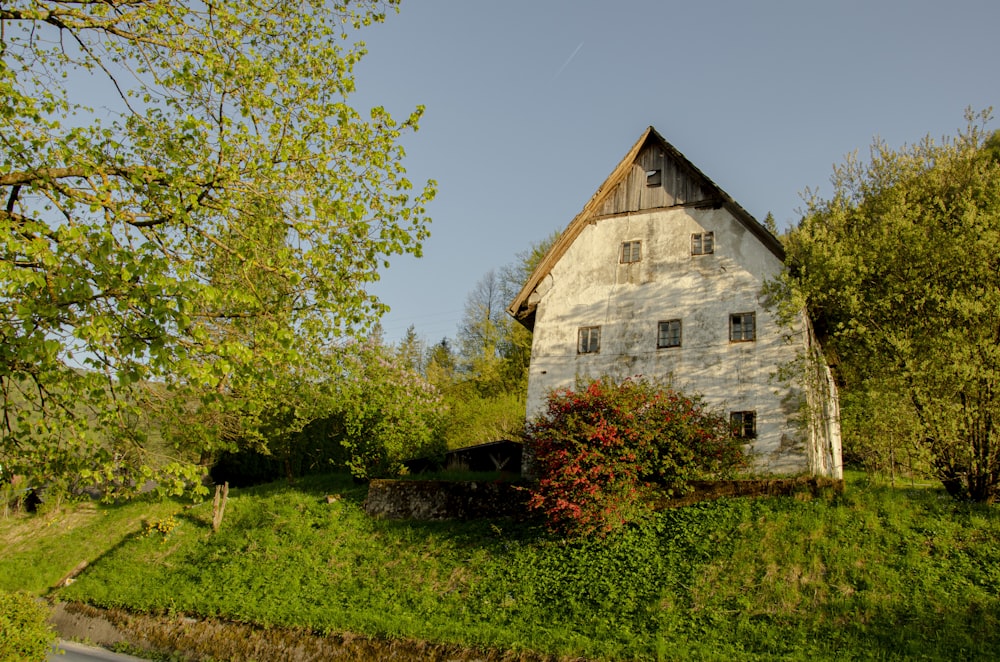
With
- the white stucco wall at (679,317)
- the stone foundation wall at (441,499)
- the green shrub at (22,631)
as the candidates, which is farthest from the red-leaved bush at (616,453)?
the green shrub at (22,631)

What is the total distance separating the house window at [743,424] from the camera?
70.0 ft

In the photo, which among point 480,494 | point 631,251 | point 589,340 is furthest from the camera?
point 631,251

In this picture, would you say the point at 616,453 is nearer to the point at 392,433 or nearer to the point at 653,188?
the point at 392,433

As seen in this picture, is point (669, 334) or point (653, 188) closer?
point (669, 334)

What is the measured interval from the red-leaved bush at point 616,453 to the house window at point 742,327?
10.2ft

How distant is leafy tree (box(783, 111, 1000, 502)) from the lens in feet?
55.8

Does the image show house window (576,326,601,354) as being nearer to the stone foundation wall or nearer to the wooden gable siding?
the wooden gable siding

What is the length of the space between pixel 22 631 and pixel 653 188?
21.7 m

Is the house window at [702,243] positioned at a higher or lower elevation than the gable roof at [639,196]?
lower

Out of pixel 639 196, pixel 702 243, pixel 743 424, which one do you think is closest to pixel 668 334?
pixel 702 243

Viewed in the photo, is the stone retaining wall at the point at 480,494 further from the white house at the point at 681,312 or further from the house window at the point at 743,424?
the house window at the point at 743,424

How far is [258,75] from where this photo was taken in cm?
1080

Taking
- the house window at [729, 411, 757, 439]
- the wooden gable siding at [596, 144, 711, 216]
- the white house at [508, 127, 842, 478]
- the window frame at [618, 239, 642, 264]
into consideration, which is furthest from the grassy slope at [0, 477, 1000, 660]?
the wooden gable siding at [596, 144, 711, 216]

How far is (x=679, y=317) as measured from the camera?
77.5 feet
